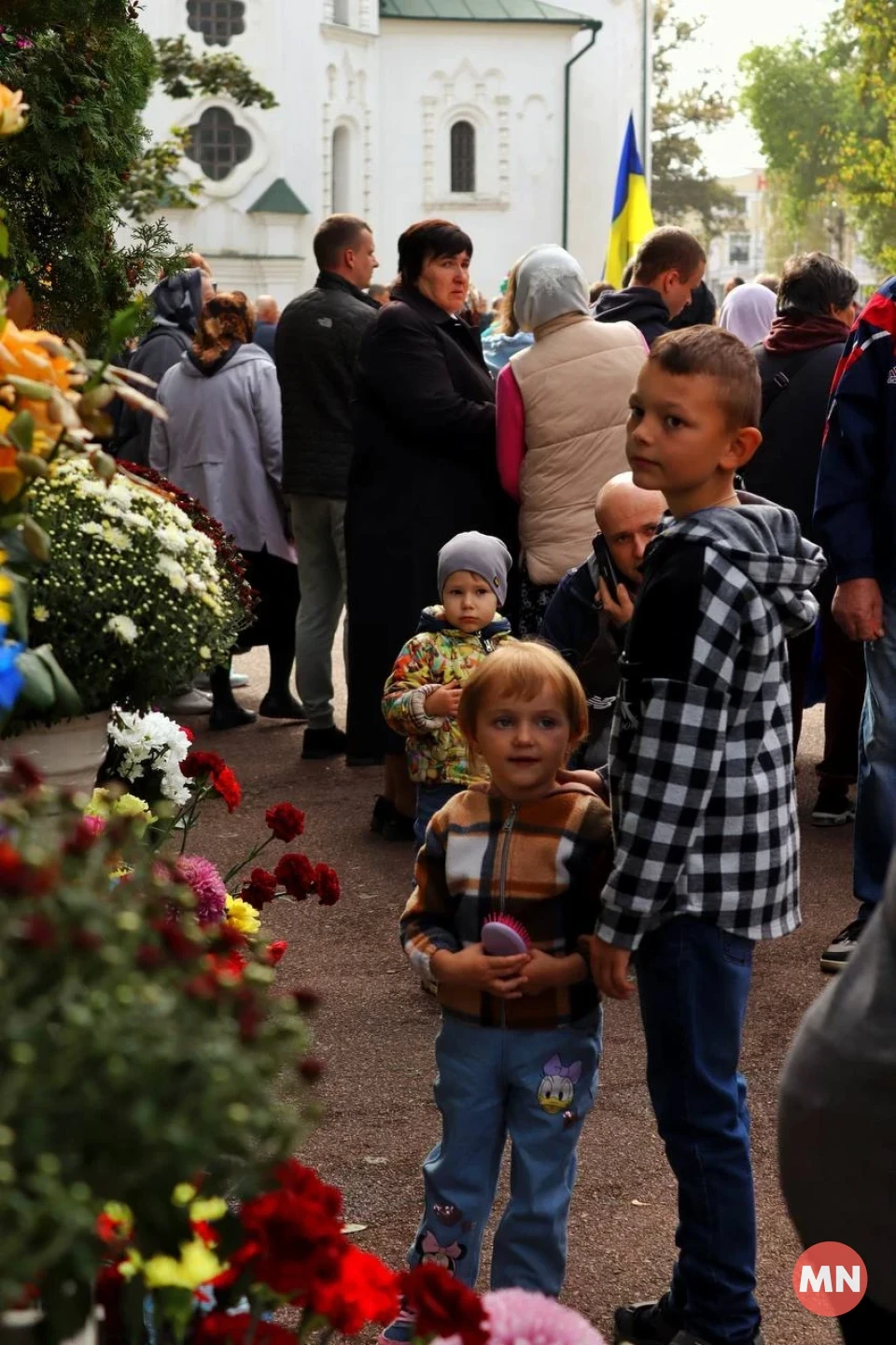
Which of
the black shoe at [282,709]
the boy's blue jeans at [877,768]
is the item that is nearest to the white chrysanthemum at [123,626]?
the boy's blue jeans at [877,768]

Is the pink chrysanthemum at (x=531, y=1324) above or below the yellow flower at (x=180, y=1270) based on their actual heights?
below

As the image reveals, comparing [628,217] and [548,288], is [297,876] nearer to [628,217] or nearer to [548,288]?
[548,288]

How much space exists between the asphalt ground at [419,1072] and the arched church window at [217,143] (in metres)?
40.5

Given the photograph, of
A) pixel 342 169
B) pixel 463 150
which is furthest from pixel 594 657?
pixel 463 150

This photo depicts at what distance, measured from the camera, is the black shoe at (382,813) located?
704cm

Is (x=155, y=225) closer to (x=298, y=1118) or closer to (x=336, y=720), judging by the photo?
(x=298, y=1118)

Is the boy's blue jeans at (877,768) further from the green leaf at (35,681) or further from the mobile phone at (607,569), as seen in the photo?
the green leaf at (35,681)

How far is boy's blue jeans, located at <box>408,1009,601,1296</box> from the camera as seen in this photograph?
312 centimetres

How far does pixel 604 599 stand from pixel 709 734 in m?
1.60

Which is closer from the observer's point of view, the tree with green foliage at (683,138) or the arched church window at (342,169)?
the arched church window at (342,169)

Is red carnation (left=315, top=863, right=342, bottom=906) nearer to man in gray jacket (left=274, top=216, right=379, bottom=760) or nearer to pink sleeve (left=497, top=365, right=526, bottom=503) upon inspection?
pink sleeve (left=497, top=365, right=526, bottom=503)

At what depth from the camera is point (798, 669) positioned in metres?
7.46

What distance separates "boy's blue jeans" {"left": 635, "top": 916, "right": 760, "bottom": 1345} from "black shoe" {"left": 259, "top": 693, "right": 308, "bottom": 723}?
629cm

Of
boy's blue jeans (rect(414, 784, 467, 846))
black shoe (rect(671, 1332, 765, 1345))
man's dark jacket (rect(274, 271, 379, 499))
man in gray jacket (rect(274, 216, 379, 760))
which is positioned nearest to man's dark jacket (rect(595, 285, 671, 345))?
man in gray jacket (rect(274, 216, 379, 760))
